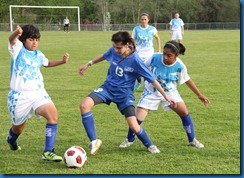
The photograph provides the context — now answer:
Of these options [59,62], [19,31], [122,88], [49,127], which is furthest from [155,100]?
[19,31]

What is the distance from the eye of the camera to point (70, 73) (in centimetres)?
1215

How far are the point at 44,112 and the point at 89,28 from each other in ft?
161

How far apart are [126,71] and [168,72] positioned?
1.78 feet

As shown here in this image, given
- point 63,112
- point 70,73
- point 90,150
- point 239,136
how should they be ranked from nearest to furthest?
point 90,150 → point 239,136 → point 63,112 → point 70,73

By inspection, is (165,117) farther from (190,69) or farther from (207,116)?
(190,69)

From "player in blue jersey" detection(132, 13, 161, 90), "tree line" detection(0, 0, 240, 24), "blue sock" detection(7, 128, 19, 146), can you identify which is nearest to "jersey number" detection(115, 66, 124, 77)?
"blue sock" detection(7, 128, 19, 146)

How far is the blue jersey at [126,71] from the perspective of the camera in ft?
15.6

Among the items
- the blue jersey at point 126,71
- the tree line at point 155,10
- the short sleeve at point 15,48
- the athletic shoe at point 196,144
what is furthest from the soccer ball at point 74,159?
the tree line at point 155,10

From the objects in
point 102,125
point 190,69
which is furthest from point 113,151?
point 190,69

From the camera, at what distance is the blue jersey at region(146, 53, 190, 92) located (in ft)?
16.4

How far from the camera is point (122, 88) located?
4820 millimetres

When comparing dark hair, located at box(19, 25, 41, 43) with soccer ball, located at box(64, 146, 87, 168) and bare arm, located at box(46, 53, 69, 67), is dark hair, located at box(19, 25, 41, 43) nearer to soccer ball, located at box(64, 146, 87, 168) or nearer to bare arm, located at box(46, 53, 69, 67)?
bare arm, located at box(46, 53, 69, 67)

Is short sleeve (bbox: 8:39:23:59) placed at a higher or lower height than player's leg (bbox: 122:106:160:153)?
higher

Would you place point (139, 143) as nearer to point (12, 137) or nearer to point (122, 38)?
point (122, 38)
